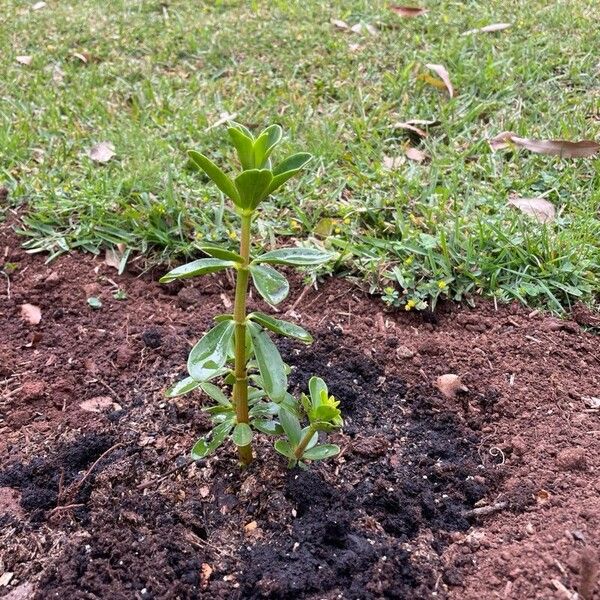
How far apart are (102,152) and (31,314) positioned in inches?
42.6

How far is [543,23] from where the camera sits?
4.25m

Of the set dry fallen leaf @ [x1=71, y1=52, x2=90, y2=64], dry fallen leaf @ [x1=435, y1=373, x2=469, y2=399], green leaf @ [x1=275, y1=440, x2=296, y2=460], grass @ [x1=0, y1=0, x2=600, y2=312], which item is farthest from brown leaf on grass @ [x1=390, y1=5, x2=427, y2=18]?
green leaf @ [x1=275, y1=440, x2=296, y2=460]

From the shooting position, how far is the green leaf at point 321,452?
1801mm

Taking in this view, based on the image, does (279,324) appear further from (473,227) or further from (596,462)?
(473,227)

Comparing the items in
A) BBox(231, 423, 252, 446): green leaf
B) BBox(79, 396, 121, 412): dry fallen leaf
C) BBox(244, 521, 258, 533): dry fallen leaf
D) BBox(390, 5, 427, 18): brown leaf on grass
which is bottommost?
BBox(244, 521, 258, 533): dry fallen leaf

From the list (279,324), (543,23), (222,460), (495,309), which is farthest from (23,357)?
(543,23)

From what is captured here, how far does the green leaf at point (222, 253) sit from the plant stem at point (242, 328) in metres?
0.03

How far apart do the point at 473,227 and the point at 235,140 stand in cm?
150

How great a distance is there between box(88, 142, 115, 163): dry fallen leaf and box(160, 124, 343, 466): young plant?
1775 mm

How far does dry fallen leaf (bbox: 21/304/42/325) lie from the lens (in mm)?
2527

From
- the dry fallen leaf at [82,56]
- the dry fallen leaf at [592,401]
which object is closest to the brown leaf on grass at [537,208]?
the dry fallen leaf at [592,401]

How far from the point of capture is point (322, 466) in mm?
1938

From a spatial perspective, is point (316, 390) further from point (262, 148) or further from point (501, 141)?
point (501, 141)

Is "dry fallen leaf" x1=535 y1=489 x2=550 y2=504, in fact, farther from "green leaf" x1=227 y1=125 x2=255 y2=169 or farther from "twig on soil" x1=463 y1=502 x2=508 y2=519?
"green leaf" x1=227 y1=125 x2=255 y2=169
